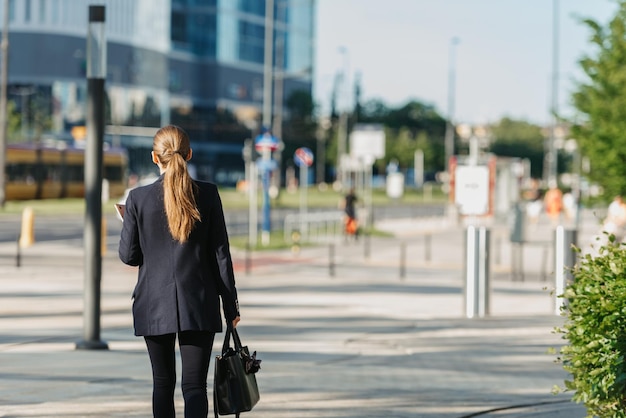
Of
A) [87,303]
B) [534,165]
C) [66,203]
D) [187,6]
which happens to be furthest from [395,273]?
[534,165]

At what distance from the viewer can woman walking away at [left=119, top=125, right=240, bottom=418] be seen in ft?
21.3

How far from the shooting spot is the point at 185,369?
21.6ft

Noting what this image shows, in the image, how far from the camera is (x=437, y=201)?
98.8 m

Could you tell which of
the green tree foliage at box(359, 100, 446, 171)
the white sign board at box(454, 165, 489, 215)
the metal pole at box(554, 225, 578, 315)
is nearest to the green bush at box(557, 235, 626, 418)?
the metal pole at box(554, 225, 578, 315)

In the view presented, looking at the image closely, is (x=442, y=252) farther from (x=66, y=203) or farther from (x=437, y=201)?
(x=437, y=201)

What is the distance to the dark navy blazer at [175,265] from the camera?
6.53 metres

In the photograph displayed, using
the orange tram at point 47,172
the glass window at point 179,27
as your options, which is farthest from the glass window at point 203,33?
the orange tram at point 47,172

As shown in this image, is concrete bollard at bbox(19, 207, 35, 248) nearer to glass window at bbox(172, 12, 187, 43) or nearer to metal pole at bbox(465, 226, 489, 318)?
metal pole at bbox(465, 226, 489, 318)

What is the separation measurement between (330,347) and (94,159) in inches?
128

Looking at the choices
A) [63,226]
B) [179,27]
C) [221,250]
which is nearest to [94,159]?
[221,250]

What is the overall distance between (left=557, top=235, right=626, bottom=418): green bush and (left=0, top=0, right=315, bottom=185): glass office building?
81441 mm

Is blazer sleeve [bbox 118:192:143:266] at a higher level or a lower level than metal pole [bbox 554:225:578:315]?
higher

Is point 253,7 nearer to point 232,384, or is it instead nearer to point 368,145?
point 368,145

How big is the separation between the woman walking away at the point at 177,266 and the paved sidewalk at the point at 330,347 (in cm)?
Answer: 250
